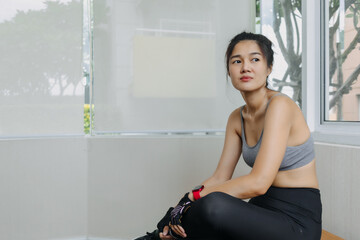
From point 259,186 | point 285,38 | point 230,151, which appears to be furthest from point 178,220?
point 285,38

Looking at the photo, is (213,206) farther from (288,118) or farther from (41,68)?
(41,68)

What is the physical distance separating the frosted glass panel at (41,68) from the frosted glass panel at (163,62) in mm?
147

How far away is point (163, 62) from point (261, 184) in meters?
1.39

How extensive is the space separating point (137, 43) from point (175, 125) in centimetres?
61

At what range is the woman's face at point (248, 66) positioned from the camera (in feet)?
5.04

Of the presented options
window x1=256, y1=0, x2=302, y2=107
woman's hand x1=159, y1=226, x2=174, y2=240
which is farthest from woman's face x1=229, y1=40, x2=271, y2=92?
window x1=256, y1=0, x2=302, y2=107

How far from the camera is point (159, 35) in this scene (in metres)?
2.55

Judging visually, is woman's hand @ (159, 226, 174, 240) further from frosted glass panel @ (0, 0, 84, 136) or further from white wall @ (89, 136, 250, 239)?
frosted glass panel @ (0, 0, 84, 136)

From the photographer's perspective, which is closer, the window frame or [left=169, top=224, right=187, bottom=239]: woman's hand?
[left=169, top=224, right=187, bottom=239]: woman's hand

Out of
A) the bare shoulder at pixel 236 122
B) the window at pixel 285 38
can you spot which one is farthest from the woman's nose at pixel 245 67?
the window at pixel 285 38

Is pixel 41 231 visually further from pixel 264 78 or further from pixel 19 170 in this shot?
pixel 264 78

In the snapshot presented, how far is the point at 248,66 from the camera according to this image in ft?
5.02

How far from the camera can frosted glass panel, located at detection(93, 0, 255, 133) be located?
8.24 feet

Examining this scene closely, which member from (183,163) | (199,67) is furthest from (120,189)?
(199,67)
